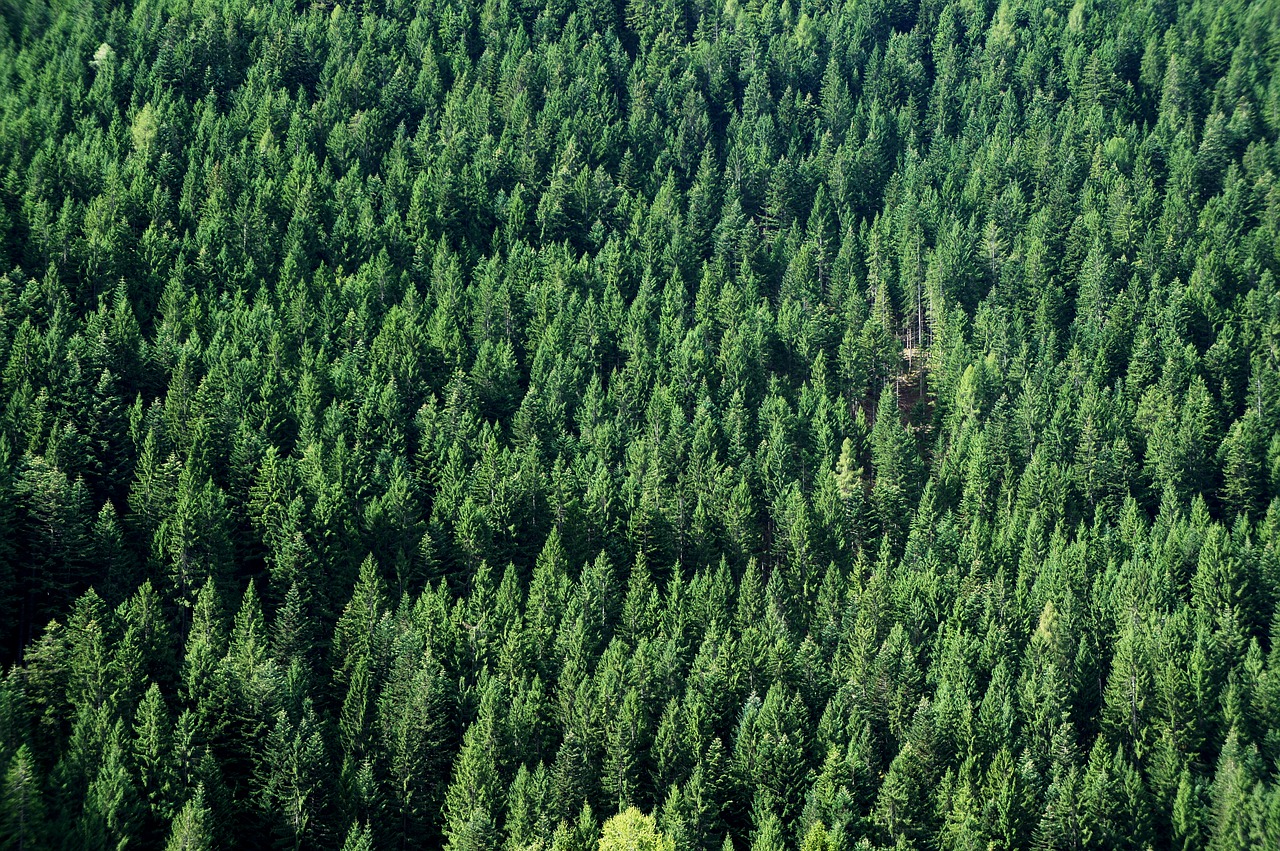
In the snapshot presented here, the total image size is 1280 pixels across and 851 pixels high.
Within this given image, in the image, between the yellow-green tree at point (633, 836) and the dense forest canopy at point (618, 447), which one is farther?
the dense forest canopy at point (618, 447)


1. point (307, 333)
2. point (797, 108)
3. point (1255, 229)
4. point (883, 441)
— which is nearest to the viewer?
point (883, 441)

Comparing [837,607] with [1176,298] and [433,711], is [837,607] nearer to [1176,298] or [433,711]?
[433,711]

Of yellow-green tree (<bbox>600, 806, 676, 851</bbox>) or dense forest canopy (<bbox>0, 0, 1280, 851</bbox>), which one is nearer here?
yellow-green tree (<bbox>600, 806, 676, 851</bbox>)

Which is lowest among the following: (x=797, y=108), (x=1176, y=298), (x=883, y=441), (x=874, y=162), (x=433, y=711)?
(x=433, y=711)

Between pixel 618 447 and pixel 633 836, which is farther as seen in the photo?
pixel 618 447

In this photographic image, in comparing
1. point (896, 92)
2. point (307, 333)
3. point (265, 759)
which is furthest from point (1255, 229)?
point (265, 759)

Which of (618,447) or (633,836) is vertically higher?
(618,447)

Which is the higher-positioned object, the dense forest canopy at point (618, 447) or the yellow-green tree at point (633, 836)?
the dense forest canopy at point (618, 447)

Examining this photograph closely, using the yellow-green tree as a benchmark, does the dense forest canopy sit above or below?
above
